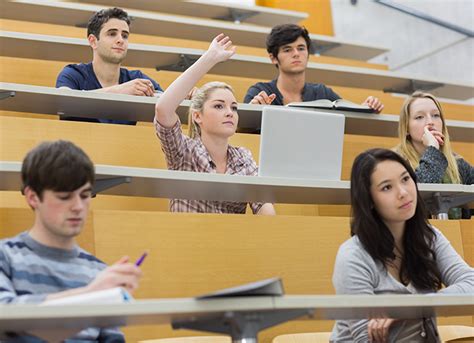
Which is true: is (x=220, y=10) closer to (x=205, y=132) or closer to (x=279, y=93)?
(x=279, y=93)

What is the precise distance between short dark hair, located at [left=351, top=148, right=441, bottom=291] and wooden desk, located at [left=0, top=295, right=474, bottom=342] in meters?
0.33

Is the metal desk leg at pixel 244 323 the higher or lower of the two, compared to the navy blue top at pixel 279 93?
lower

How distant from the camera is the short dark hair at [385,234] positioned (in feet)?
5.30

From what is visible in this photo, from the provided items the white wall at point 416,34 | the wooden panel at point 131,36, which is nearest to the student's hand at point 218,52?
the wooden panel at point 131,36

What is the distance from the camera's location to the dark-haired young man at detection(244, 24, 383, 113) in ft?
9.45

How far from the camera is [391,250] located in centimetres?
162

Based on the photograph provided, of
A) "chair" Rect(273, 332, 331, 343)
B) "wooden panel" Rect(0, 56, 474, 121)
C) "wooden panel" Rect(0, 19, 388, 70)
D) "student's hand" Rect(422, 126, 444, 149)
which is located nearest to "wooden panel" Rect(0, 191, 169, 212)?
"chair" Rect(273, 332, 331, 343)

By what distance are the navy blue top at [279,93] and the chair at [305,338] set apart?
123 cm

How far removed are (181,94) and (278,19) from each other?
2.48 metres

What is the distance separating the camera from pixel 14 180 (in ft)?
5.44

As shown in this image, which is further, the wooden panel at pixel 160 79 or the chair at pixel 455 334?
the wooden panel at pixel 160 79

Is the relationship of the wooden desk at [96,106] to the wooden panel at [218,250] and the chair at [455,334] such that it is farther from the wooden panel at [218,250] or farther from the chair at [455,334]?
the chair at [455,334]

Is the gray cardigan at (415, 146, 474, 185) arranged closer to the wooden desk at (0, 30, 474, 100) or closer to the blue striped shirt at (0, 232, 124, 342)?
the blue striped shirt at (0, 232, 124, 342)

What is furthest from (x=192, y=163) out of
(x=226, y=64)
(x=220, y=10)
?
(x=220, y=10)
